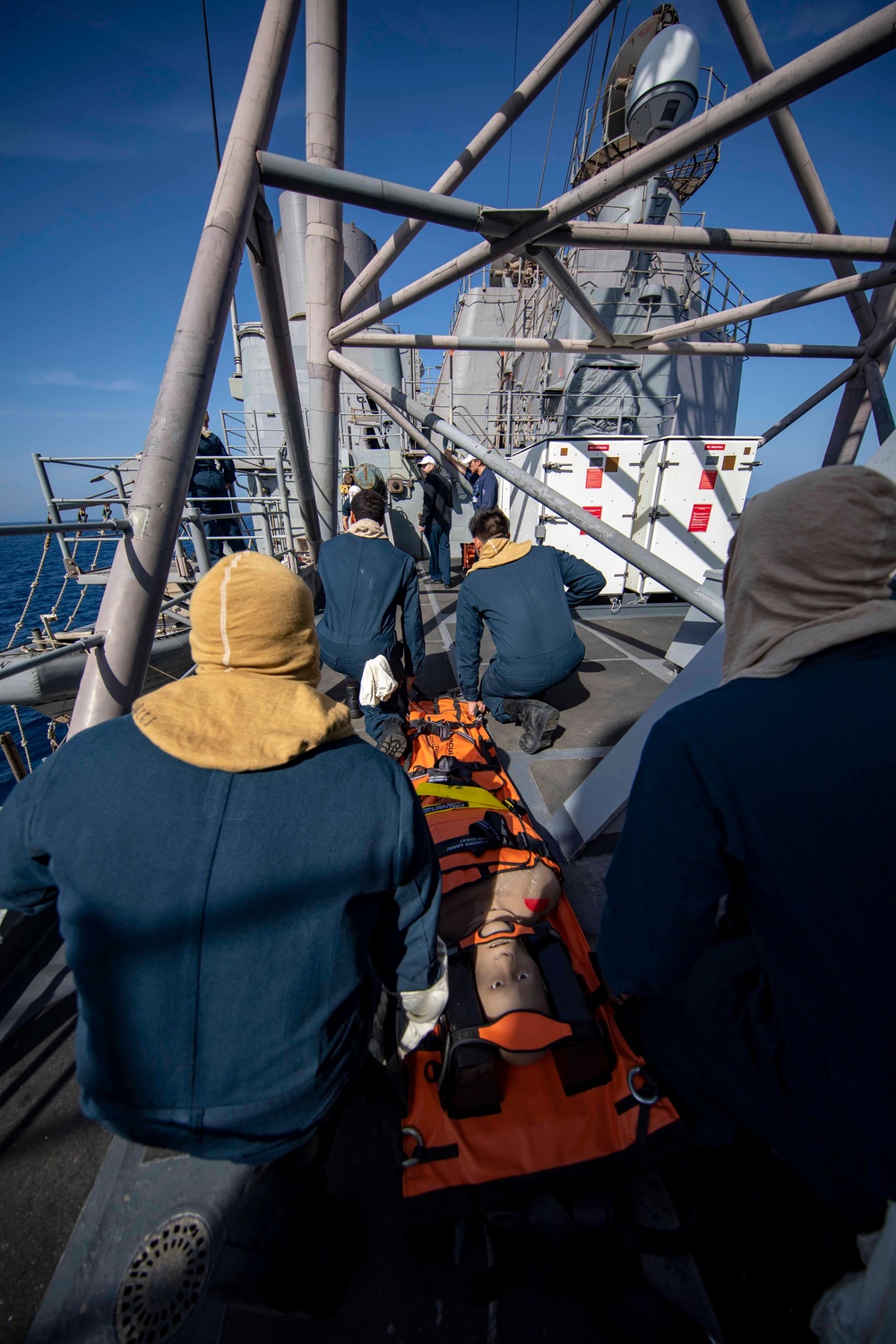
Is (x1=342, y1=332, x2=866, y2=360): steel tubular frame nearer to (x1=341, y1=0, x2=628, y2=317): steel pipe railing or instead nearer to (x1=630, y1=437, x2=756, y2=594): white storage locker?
(x1=341, y1=0, x2=628, y2=317): steel pipe railing

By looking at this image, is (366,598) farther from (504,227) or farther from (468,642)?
Result: (504,227)

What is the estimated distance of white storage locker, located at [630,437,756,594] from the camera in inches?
275

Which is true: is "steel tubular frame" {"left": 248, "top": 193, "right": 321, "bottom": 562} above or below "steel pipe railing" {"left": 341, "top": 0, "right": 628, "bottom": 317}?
below

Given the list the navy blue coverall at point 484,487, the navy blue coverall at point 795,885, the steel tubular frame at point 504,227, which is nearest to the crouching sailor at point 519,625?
the steel tubular frame at point 504,227

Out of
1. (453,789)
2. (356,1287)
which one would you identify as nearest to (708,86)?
(453,789)

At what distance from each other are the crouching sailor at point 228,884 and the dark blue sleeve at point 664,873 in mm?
584

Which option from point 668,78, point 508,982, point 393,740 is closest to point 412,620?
point 393,740

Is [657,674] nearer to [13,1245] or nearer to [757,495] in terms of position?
[757,495]

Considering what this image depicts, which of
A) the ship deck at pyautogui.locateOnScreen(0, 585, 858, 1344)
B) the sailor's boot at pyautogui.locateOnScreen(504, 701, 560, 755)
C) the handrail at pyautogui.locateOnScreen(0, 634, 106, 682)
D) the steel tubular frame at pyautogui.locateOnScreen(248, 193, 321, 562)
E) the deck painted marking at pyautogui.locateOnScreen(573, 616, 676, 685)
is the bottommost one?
the ship deck at pyautogui.locateOnScreen(0, 585, 858, 1344)

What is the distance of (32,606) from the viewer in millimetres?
22641

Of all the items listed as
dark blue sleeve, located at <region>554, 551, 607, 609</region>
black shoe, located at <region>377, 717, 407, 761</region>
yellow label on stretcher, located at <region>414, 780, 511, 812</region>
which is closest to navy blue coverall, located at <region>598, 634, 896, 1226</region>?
yellow label on stretcher, located at <region>414, 780, 511, 812</region>

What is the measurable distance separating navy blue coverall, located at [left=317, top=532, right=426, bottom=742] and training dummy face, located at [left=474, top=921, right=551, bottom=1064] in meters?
2.22

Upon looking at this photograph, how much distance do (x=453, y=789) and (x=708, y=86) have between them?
49.4 ft

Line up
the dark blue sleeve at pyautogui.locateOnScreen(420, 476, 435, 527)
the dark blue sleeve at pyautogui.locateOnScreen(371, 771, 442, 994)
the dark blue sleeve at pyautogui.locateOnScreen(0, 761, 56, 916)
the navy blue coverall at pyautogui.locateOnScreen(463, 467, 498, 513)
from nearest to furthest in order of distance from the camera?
the dark blue sleeve at pyautogui.locateOnScreen(0, 761, 56, 916)
the dark blue sleeve at pyautogui.locateOnScreen(371, 771, 442, 994)
the navy blue coverall at pyautogui.locateOnScreen(463, 467, 498, 513)
the dark blue sleeve at pyautogui.locateOnScreen(420, 476, 435, 527)
